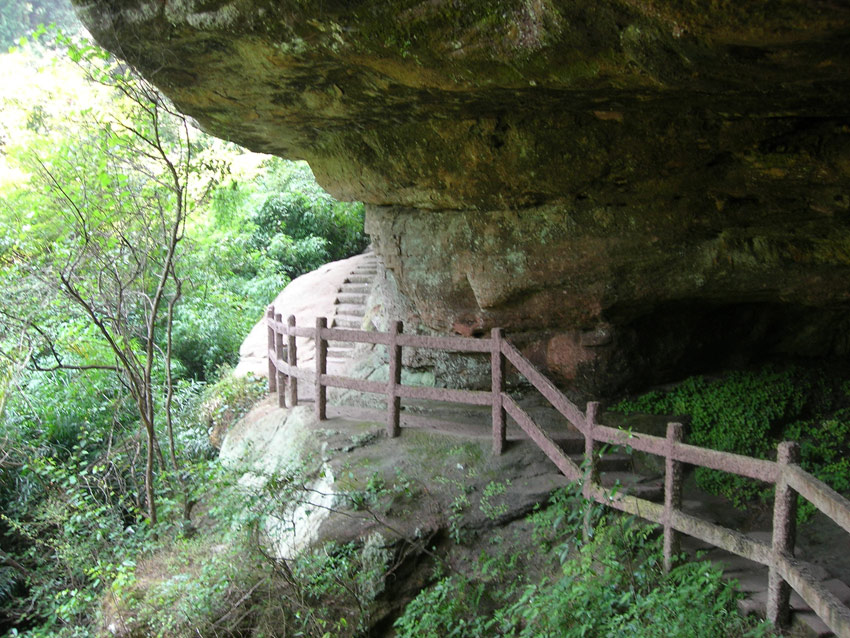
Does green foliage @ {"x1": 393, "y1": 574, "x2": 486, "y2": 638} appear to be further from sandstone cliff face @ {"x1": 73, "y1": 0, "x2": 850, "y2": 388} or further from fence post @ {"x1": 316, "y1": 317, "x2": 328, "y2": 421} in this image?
sandstone cliff face @ {"x1": 73, "y1": 0, "x2": 850, "y2": 388}

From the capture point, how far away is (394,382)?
6.89 m

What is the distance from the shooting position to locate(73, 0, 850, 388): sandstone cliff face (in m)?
3.67

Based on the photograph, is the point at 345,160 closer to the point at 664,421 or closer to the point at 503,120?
the point at 503,120

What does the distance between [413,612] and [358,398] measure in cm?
381

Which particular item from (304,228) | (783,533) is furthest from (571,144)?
(304,228)

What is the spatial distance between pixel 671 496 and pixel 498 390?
2.13m

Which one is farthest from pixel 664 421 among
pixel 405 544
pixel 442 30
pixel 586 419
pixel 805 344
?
pixel 442 30

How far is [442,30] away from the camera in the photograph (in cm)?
392

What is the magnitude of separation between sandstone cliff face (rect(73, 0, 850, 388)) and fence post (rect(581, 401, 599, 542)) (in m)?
2.09

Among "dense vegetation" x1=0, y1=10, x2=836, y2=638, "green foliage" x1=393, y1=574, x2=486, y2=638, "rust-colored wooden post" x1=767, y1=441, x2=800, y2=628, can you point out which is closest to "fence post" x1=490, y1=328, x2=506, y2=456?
"dense vegetation" x1=0, y1=10, x2=836, y2=638

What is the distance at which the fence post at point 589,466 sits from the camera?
4.90 meters

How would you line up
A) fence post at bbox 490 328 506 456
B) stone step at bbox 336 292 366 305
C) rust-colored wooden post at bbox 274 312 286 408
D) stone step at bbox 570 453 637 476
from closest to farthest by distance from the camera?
stone step at bbox 570 453 637 476 → fence post at bbox 490 328 506 456 → rust-colored wooden post at bbox 274 312 286 408 → stone step at bbox 336 292 366 305

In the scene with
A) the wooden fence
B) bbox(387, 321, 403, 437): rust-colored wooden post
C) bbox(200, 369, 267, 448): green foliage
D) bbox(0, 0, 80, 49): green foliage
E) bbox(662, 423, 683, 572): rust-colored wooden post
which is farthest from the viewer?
bbox(0, 0, 80, 49): green foliage

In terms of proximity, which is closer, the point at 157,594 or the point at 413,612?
the point at 413,612
